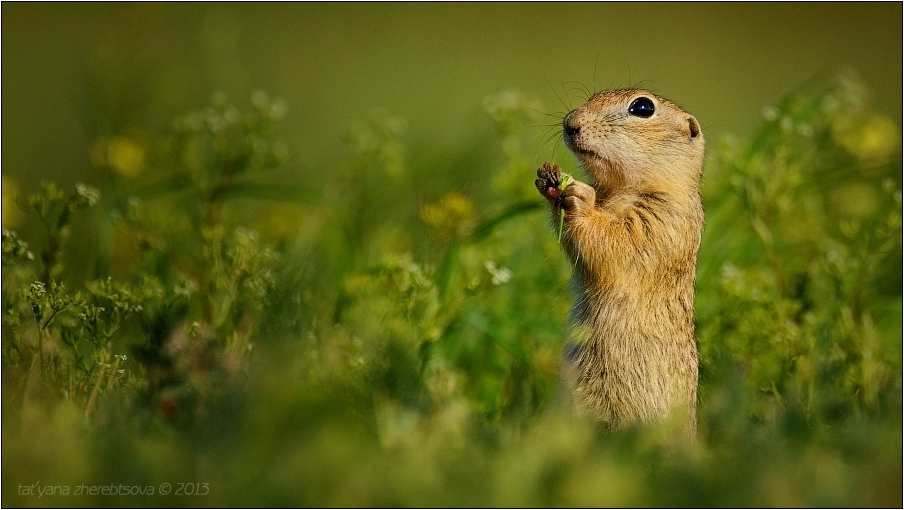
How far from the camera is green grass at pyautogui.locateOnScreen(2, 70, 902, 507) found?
208 centimetres

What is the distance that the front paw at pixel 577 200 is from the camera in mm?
3205

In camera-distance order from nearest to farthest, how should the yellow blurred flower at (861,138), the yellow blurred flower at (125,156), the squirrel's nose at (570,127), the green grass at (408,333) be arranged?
1. the green grass at (408,333)
2. the squirrel's nose at (570,127)
3. the yellow blurred flower at (861,138)
4. the yellow blurred flower at (125,156)

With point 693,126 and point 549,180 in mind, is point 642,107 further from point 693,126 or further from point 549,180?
point 549,180

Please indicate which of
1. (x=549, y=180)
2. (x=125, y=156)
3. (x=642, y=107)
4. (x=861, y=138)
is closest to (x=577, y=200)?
(x=549, y=180)

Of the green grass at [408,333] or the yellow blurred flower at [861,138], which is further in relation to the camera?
the yellow blurred flower at [861,138]

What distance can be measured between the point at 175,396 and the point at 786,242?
2966 mm

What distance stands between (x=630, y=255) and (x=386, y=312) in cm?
86

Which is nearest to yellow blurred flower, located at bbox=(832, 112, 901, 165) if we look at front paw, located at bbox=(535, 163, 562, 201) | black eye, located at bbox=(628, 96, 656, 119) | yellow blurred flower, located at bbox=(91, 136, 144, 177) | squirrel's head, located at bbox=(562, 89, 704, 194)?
squirrel's head, located at bbox=(562, 89, 704, 194)

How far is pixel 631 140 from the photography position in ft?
11.0

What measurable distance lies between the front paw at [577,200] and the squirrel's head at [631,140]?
0.17 meters

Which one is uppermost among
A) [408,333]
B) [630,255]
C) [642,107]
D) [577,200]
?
[642,107]

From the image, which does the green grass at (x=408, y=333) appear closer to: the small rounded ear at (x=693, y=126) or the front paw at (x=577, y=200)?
the front paw at (x=577, y=200)

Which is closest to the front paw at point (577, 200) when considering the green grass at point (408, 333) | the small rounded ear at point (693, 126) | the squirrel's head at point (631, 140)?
the squirrel's head at point (631, 140)

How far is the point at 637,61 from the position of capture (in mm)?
8430
